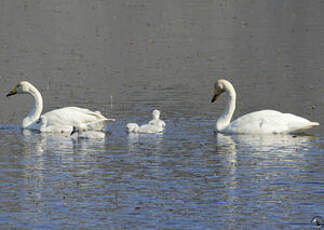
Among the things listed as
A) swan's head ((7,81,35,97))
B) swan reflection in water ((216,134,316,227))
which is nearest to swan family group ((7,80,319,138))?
swan reflection in water ((216,134,316,227))

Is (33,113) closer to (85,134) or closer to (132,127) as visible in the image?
(85,134)

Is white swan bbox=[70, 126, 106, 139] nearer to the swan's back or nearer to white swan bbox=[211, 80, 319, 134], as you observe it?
white swan bbox=[211, 80, 319, 134]

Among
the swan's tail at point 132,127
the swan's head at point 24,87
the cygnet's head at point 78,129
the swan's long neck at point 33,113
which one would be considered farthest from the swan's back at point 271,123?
the swan's head at point 24,87

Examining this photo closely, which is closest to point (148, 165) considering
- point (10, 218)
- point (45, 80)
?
point (10, 218)

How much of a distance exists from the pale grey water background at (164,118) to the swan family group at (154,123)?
0.87ft

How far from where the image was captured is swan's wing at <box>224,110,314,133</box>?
18438 millimetres

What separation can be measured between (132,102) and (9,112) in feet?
10.1

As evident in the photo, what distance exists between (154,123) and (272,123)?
243 cm

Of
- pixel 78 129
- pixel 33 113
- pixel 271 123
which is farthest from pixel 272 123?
pixel 33 113

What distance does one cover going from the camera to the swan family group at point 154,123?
60.9 feet

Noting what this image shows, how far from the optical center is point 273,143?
17703 mm

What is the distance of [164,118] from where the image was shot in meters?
20.6

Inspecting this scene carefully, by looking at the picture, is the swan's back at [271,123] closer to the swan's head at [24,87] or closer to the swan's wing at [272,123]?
the swan's wing at [272,123]

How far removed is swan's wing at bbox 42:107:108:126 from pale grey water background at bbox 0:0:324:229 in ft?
1.52
